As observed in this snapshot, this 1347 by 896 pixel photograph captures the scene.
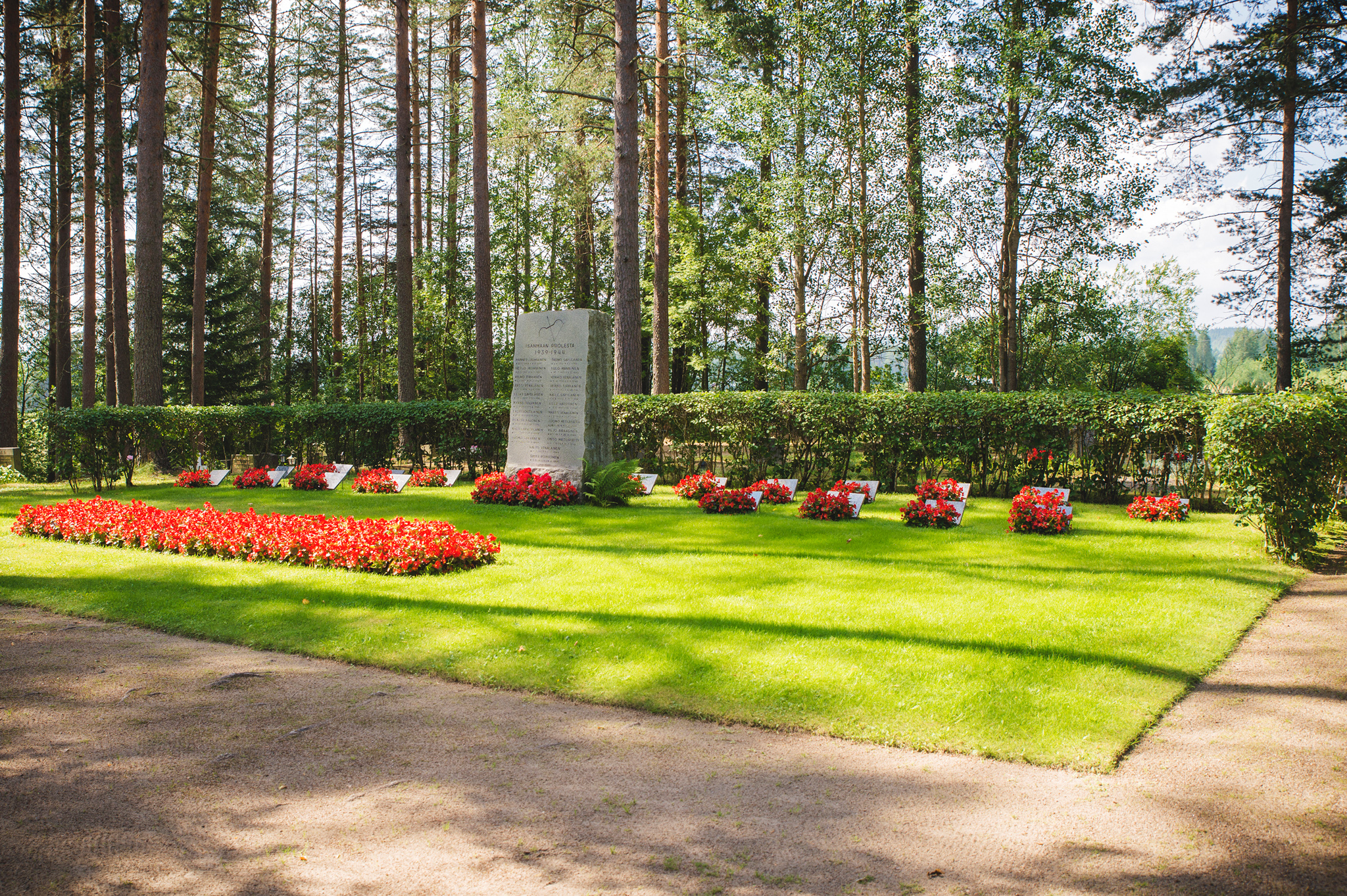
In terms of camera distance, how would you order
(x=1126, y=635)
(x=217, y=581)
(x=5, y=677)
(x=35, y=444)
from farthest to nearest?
(x=35, y=444)
(x=217, y=581)
(x=1126, y=635)
(x=5, y=677)

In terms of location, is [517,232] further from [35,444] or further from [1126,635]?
[1126,635]

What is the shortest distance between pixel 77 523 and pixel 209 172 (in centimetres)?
1483

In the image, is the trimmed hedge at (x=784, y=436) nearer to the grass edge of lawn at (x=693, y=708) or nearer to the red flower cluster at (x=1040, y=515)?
the red flower cluster at (x=1040, y=515)

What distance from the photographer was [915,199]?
55.3ft

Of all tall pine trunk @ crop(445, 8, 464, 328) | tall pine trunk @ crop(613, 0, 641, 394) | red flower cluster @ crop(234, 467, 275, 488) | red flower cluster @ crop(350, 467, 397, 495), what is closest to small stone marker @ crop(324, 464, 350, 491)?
red flower cluster @ crop(350, 467, 397, 495)

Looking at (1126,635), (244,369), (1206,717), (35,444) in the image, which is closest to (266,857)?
(1206,717)

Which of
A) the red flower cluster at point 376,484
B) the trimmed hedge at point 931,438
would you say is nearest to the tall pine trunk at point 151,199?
the red flower cluster at point 376,484

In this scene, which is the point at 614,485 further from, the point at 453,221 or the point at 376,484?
the point at 453,221

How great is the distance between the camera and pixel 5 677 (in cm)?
419

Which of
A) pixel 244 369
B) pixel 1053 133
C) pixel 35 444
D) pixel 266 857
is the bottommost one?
pixel 266 857

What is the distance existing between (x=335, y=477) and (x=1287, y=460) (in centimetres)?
1352

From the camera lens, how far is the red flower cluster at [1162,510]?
8.70 metres

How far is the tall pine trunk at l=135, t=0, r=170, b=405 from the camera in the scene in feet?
49.2

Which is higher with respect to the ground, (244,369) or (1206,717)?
(244,369)
